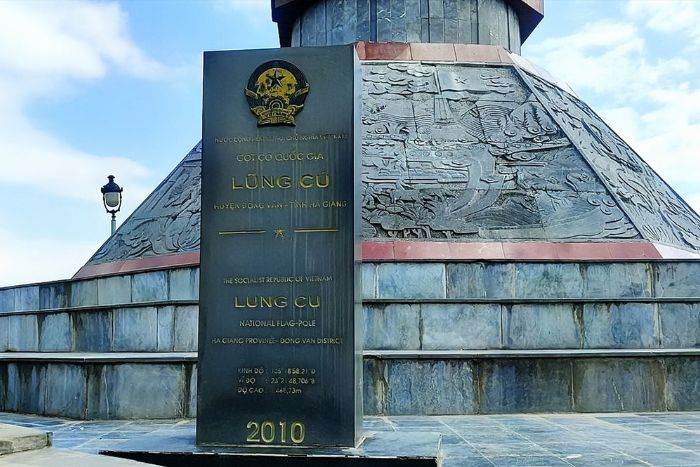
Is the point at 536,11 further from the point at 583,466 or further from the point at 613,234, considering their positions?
the point at 583,466

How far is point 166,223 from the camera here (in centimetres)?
1153

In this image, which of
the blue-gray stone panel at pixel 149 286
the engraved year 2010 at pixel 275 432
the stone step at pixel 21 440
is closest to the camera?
the stone step at pixel 21 440

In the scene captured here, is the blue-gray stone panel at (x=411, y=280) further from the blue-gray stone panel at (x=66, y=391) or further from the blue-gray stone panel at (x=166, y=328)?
the blue-gray stone panel at (x=66, y=391)

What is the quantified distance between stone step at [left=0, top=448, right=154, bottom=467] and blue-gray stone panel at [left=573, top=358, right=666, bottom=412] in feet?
15.5

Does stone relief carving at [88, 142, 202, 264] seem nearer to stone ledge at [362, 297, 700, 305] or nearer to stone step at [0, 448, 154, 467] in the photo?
stone ledge at [362, 297, 700, 305]

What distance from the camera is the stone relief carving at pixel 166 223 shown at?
11.0 metres

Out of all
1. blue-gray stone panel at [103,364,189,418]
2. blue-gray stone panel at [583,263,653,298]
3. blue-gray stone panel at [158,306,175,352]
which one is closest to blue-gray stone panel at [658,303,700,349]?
blue-gray stone panel at [583,263,653,298]

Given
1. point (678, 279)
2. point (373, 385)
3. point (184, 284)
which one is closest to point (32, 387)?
point (184, 284)

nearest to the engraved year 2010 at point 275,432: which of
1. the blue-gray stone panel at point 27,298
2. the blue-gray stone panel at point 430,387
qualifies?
the blue-gray stone panel at point 430,387

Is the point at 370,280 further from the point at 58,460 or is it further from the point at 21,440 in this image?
the point at 58,460

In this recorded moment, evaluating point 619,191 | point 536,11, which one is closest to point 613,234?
point 619,191

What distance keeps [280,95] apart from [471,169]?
681 centimetres

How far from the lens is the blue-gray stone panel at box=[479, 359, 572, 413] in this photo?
23.6ft

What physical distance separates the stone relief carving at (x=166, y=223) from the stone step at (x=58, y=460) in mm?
6556
